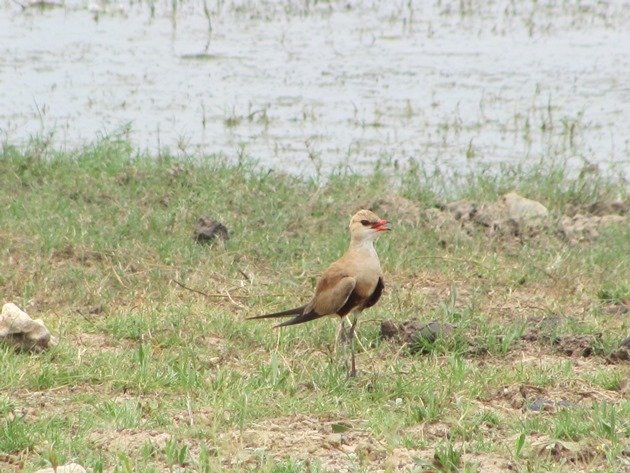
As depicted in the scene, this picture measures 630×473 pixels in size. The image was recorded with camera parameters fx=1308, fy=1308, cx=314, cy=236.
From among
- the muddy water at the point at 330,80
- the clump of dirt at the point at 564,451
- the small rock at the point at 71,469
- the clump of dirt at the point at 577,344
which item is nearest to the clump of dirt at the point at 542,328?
the clump of dirt at the point at 577,344

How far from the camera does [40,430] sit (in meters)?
4.64

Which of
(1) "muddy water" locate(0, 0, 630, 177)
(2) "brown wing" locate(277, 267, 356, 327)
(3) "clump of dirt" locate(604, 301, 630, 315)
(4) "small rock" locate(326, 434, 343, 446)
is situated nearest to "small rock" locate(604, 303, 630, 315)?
(3) "clump of dirt" locate(604, 301, 630, 315)

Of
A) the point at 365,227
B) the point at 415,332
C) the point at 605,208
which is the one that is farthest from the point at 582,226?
the point at 365,227

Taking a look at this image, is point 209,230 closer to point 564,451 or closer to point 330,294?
point 330,294

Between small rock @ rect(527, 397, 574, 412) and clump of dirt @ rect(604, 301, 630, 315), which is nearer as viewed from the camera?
small rock @ rect(527, 397, 574, 412)

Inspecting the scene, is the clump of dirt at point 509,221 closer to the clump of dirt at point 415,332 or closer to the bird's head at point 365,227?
the clump of dirt at point 415,332

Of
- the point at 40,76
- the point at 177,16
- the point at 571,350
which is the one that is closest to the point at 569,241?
the point at 571,350

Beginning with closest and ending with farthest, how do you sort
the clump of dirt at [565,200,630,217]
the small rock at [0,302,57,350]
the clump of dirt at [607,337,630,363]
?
1. the small rock at [0,302,57,350]
2. the clump of dirt at [607,337,630,363]
3. the clump of dirt at [565,200,630,217]

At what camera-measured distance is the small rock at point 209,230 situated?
24.8 feet

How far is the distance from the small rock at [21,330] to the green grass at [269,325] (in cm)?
8

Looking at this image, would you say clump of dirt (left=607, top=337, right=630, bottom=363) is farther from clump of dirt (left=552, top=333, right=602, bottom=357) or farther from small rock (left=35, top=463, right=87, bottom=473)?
small rock (left=35, top=463, right=87, bottom=473)

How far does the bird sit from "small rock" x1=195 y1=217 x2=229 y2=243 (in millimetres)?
1963

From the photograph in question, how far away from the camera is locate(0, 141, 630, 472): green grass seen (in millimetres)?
4621

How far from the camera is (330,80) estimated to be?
12.1 metres
